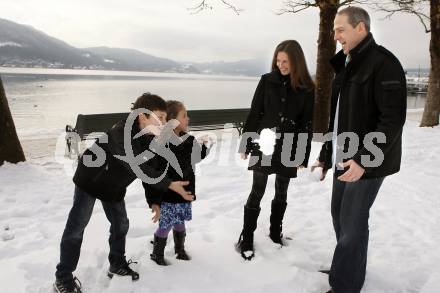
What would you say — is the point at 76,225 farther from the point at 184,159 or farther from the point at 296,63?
the point at 296,63

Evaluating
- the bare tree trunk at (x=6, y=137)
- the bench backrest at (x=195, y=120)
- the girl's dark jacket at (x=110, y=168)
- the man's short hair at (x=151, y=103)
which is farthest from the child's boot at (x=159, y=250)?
the bench backrest at (x=195, y=120)

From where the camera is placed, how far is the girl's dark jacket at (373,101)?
8.94ft

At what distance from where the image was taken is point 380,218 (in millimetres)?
5281

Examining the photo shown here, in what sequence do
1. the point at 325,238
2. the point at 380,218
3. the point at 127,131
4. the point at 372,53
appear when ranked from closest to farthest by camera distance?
the point at 372,53 < the point at 127,131 < the point at 325,238 < the point at 380,218

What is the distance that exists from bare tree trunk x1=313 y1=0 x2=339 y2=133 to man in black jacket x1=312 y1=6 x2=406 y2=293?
276 inches

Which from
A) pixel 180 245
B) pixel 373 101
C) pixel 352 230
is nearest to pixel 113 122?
pixel 180 245

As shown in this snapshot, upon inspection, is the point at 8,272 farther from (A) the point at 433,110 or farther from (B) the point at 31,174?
(A) the point at 433,110

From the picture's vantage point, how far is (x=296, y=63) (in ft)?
12.6

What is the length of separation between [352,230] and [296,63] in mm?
1715

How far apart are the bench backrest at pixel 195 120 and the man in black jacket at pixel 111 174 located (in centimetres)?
605

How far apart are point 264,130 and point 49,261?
2584 mm

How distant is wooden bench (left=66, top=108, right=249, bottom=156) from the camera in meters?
8.93

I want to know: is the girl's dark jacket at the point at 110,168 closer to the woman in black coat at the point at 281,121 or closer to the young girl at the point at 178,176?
the young girl at the point at 178,176

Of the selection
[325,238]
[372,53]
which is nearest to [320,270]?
[325,238]
